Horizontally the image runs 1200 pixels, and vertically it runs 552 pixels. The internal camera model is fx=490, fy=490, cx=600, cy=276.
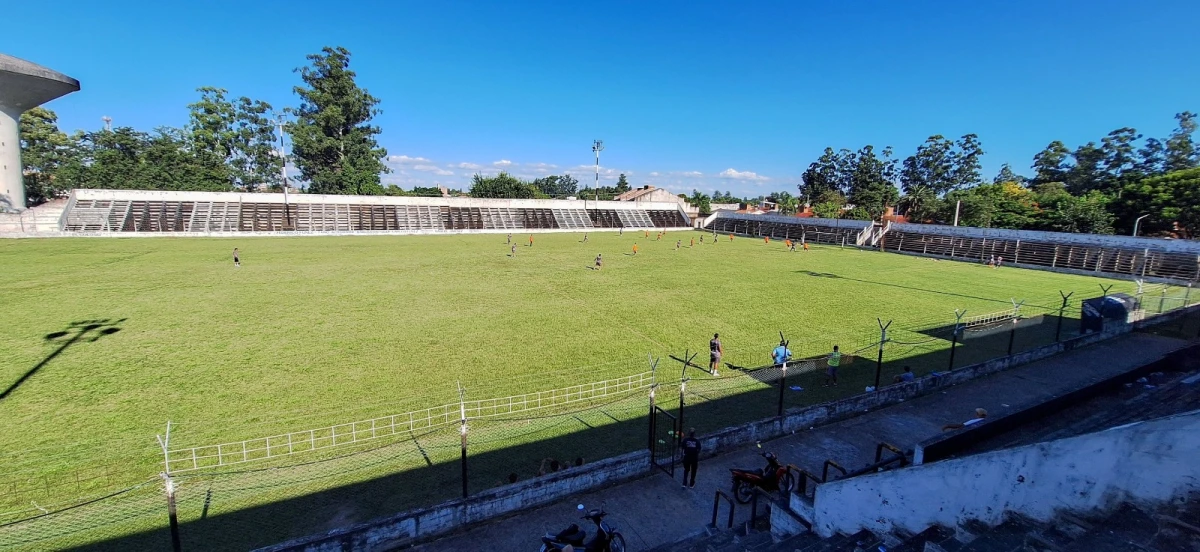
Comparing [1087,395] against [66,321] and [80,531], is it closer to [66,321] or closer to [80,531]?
[80,531]

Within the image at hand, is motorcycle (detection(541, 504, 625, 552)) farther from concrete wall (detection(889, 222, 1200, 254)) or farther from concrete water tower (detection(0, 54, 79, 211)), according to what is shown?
Answer: concrete water tower (detection(0, 54, 79, 211))

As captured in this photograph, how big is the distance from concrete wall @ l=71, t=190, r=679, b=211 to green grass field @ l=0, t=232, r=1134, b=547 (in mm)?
14805

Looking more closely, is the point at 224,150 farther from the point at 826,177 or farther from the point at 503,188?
the point at 826,177

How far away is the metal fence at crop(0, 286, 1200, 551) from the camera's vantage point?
6480mm

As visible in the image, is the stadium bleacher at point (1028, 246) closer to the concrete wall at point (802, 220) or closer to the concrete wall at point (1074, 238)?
the concrete wall at point (1074, 238)

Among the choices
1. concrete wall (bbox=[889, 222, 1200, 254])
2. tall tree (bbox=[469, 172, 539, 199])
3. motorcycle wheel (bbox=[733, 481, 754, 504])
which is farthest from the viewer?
tall tree (bbox=[469, 172, 539, 199])

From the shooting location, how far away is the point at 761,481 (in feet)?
23.0

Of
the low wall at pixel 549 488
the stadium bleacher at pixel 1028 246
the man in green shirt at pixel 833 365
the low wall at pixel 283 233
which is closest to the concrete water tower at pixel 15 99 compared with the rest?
the low wall at pixel 283 233

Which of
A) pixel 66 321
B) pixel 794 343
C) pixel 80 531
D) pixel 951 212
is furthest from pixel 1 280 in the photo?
pixel 951 212

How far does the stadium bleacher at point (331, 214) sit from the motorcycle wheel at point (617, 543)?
52161 mm

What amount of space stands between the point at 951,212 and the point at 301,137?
82657 mm

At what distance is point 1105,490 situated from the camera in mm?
4281

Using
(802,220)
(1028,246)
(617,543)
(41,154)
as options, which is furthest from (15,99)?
(1028,246)

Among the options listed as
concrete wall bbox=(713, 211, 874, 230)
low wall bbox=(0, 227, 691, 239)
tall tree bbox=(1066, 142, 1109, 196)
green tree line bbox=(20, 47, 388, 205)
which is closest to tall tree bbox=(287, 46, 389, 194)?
green tree line bbox=(20, 47, 388, 205)
